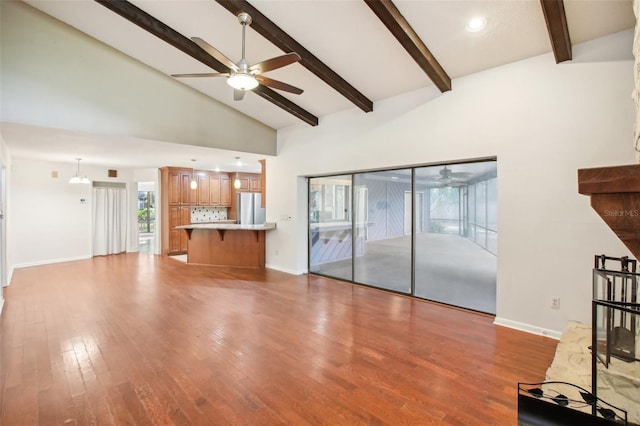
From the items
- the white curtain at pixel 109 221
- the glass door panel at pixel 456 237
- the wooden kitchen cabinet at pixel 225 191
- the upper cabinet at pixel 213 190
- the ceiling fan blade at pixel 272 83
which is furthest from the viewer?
the wooden kitchen cabinet at pixel 225 191

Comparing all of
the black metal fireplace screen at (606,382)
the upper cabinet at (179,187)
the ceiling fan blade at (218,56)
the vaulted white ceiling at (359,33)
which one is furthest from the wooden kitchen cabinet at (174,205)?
the black metal fireplace screen at (606,382)

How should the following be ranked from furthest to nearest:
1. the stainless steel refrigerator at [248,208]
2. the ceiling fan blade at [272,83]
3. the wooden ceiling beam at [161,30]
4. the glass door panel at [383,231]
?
the stainless steel refrigerator at [248,208], the glass door panel at [383,231], the wooden ceiling beam at [161,30], the ceiling fan blade at [272,83]

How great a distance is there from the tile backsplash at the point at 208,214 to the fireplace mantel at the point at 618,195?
29.4 feet

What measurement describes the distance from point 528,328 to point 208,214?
847 cm

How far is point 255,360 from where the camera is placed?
2.65 m

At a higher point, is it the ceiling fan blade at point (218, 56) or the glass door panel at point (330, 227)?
the ceiling fan blade at point (218, 56)

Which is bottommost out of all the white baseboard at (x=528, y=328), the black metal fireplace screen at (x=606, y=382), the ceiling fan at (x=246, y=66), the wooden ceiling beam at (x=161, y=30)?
the white baseboard at (x=528, y=328)

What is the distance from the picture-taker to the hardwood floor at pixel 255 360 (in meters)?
2.00

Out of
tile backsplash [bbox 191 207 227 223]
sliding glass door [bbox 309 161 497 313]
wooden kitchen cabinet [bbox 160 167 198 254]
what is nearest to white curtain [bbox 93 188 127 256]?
wooden kitchen cabinet [bbox 160 167 198 254]

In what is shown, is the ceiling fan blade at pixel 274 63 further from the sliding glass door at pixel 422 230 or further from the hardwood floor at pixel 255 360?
the hardwood floor at pixel 255 360

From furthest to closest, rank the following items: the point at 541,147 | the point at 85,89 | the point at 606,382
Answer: the point at 85,89
the point at 541,147
the point at 606,382

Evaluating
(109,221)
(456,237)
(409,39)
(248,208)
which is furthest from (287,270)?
(109,221)

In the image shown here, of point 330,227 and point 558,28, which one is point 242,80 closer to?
point 558,28

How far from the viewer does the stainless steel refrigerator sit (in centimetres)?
892
